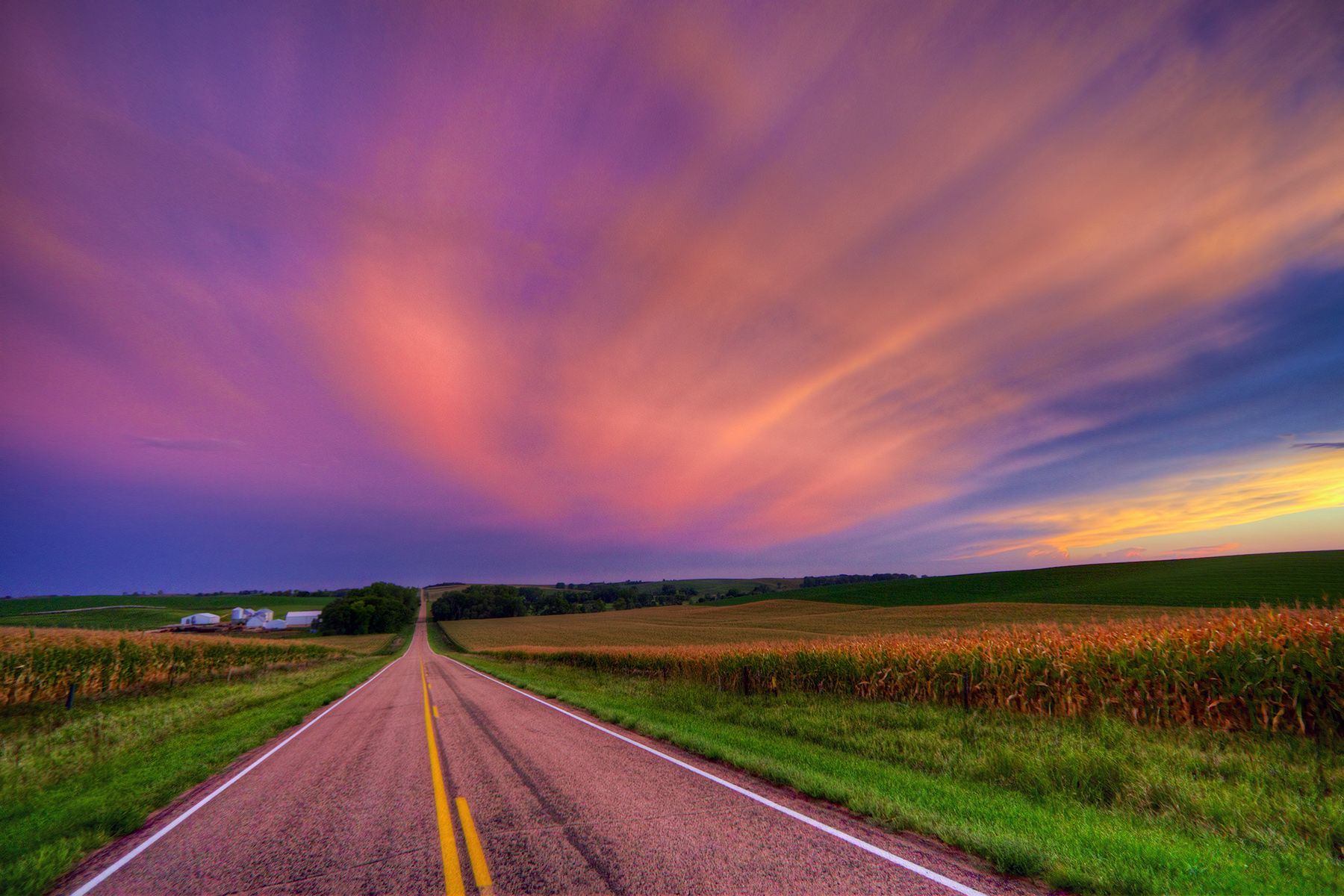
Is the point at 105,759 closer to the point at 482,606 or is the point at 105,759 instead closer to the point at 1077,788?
the point at 1077,788

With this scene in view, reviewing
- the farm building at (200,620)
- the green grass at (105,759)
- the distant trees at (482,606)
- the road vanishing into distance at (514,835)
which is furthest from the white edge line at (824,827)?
the distant trees at (482,606)

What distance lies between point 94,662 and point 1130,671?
106ft

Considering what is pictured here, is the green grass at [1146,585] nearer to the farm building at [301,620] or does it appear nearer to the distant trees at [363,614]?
the distant trees at [363,614]

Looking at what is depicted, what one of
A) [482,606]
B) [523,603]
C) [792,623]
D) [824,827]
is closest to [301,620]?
[482,606]

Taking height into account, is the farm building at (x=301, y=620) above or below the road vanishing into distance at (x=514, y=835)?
below

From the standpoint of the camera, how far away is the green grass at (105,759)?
6527 mm

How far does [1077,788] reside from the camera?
23.9 ft

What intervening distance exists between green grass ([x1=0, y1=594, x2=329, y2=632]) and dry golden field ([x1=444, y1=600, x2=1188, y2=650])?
45.4m

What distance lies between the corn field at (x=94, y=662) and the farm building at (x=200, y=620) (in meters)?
72.6

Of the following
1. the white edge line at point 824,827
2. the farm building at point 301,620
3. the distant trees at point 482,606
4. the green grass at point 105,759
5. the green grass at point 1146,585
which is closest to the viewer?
the white edge line at point 824,827

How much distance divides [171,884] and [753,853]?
20.2 feet

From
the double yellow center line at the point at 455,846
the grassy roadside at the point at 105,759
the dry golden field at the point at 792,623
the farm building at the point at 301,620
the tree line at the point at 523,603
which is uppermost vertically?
the double yellow center line at the point at 455,846

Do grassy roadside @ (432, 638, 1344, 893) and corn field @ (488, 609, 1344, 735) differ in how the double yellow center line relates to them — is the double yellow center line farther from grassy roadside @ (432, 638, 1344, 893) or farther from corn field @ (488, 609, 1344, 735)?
corn field @ (488, 609, 1344, 735)

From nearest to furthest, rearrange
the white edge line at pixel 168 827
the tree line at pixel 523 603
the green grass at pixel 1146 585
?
the white edge line at pixel 168 827 → the green grass at pixel 1146 585 → the tree line at pixel 523 603
